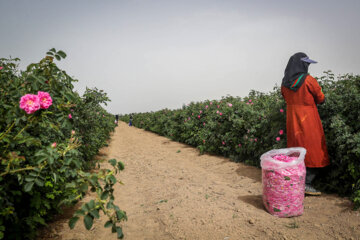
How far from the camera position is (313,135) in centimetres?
358

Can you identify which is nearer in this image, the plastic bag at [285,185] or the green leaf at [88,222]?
the green leaf at [88,222]

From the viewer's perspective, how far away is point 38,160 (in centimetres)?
150

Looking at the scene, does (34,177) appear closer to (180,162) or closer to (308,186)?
(308,186)

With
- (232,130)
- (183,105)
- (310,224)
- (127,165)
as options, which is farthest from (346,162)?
(183,105)

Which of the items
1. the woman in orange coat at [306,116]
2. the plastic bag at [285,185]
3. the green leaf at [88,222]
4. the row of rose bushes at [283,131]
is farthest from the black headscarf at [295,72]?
the green leaf at [88,222]

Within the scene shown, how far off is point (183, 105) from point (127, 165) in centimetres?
641

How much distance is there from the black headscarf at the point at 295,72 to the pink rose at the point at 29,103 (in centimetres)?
353

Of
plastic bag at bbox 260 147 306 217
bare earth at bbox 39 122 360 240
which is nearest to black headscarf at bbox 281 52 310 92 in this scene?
plastic bag at bbox 260 147 306 217

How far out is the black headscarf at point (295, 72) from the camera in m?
3.66

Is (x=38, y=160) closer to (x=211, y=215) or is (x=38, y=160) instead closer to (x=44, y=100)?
(x=44, y=100)

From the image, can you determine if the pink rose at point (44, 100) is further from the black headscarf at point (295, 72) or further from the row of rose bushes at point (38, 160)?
the black headscarf at point (295, 72)

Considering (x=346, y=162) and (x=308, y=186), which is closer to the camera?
(x=346, y=162)

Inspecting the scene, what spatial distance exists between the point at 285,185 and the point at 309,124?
4.03 ft

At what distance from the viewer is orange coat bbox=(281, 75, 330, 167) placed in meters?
3.55
